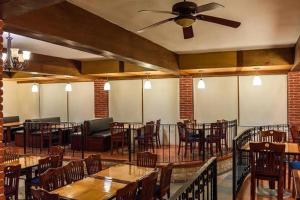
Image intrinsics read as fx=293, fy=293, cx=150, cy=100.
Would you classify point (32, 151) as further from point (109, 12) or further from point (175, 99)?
point (109, 12)

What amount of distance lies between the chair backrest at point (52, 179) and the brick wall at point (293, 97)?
6.74 metres

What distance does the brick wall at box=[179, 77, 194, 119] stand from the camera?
9.61 m

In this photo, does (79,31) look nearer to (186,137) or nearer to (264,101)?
(186,137)

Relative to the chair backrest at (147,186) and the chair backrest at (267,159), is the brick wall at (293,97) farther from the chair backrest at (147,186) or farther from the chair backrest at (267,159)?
the chair backrest at (147,186)

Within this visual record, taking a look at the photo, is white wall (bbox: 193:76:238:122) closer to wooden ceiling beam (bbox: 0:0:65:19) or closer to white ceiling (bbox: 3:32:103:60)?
white ceiling (bbox: 3:32:103:60)

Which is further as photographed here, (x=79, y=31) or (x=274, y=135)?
(x=274, y=135)

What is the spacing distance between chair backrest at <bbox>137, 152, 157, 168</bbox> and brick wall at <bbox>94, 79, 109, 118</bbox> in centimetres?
546

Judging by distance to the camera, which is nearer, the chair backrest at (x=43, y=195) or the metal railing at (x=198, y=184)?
the metal railing at (x=198, y=184)

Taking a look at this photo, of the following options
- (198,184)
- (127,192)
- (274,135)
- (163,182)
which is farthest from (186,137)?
(198,184)

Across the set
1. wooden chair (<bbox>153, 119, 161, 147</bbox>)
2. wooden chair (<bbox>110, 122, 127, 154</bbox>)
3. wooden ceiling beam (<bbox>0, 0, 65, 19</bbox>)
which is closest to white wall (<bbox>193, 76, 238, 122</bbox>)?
wooden chair (<bbox>153, 119, 161, 147</bbox>)

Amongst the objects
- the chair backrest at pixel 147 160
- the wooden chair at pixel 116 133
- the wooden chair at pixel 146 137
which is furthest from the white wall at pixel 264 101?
the chair backrest at pixel 147 160

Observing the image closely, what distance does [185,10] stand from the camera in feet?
10.6

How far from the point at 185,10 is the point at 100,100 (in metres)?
7.99

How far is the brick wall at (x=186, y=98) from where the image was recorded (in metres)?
9.61
